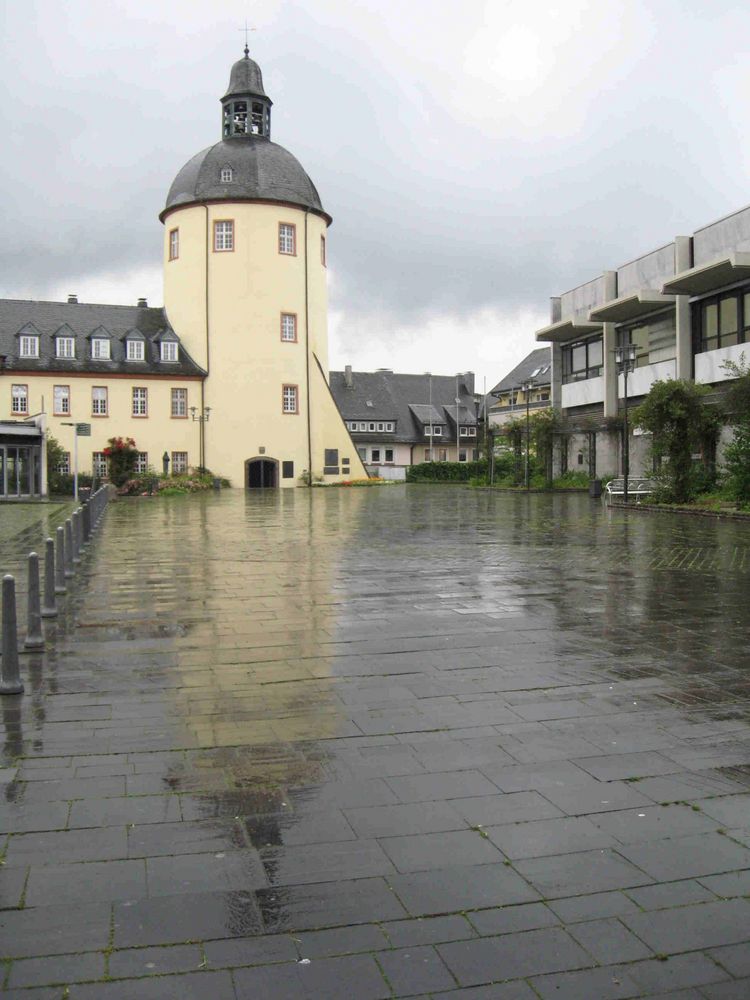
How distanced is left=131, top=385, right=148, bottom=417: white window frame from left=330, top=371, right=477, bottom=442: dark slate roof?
3658 cm

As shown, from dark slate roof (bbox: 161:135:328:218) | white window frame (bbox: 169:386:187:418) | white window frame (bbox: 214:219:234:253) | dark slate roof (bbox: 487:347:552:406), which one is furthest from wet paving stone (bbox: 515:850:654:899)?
dark slate roof (bbox: 487:347:552:406)

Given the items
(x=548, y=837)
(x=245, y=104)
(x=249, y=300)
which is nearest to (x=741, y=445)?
(x=548, y=837)

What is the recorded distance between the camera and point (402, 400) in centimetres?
10050

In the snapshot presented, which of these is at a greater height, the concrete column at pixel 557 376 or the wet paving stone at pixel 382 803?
the concrete column at pixel 557 376

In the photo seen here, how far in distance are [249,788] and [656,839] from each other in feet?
6.28

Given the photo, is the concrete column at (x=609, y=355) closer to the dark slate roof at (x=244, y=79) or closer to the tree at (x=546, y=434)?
the tree at (x=546, y=434)

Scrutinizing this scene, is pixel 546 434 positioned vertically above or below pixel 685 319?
below

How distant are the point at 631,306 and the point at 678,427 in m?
13.4

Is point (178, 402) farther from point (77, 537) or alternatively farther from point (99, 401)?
point (77, 537)

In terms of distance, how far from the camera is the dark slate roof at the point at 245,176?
Answer: 6231 cm

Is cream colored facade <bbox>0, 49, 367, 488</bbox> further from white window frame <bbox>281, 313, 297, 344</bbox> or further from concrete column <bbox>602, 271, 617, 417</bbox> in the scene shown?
concrete column <bbox>602, 271, 617, 417</bbox>

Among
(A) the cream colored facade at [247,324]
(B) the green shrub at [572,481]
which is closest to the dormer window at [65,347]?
(A) the cream colored facade at [247,324]

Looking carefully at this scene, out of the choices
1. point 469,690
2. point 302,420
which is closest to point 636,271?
point 302,420

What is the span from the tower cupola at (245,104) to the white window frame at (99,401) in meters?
19.0
